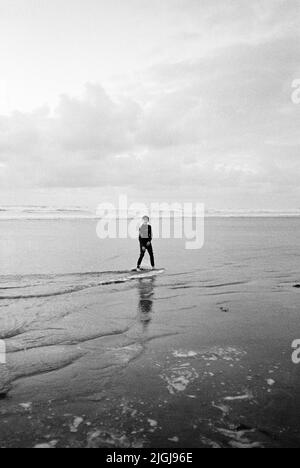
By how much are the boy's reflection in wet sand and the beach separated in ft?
0.08

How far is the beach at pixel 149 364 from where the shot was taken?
12.8 feet

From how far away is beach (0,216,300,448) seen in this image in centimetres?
391

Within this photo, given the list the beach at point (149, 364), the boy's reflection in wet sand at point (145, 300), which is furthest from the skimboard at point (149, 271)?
the beach at point (149, 364)

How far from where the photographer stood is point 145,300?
9.83m

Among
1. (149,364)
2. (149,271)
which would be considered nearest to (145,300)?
(149,364)

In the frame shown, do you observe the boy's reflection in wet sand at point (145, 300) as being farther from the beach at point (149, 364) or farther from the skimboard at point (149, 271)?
the skimboard at point (149, 271)

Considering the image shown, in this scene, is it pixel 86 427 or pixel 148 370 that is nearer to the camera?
pixel 86 427

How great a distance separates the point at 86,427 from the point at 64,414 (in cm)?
39

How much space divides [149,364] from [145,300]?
13.8 feet
